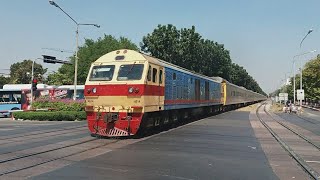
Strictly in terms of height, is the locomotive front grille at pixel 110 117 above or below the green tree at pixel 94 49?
below

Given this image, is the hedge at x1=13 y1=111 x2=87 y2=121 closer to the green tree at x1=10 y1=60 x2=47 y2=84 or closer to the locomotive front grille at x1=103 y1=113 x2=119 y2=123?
the locomotive front grille at x1=103 y1=113 x2=119 y2=123

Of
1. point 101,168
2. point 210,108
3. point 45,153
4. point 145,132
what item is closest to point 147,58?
point 145,132

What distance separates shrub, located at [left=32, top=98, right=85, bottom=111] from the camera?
122ft

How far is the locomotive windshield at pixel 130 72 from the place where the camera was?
59.4 ft

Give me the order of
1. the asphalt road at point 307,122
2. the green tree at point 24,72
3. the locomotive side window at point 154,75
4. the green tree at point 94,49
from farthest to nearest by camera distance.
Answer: the green tree at point 24,72 < the green tree at point 94,49 < the asphalt road at point 307,122 < the locomotive side window at point 154,75

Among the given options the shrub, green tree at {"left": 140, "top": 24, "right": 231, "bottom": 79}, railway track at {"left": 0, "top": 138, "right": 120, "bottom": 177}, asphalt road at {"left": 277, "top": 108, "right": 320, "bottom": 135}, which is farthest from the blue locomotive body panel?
green tree at {"left": 140, "top": 24, "right": 231, "bottom": 79}

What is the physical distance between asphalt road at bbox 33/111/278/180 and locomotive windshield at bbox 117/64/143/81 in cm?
282

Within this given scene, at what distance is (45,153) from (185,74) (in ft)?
44.8

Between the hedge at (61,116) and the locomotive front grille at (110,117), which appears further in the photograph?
the hedge at (61,116)

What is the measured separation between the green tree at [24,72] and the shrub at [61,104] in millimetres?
72362

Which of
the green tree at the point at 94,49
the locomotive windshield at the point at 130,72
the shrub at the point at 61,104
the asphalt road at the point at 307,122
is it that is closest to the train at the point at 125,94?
the locomotive windshield at the point at 130,72

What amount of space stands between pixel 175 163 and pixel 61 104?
28.4m

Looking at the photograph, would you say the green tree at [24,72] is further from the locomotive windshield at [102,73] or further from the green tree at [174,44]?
the locomotive windshield at [102,73]

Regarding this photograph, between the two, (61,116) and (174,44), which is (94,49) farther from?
(61,116)
